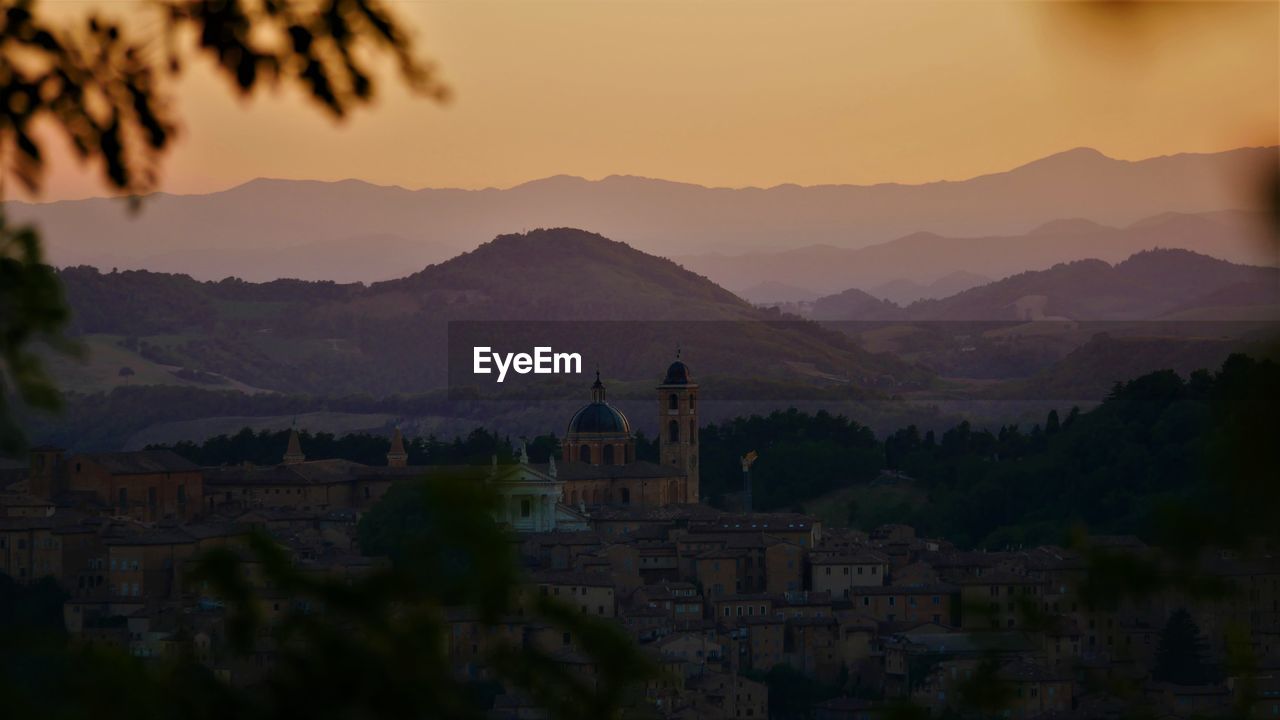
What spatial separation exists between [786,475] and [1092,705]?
98.8 feet

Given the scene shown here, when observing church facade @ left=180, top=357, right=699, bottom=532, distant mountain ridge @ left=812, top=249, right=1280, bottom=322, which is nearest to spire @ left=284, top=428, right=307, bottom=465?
church facade @ left=180, top=357, right=699, bottom=532

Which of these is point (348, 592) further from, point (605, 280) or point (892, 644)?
point (605, 280)

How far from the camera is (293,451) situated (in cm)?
7031

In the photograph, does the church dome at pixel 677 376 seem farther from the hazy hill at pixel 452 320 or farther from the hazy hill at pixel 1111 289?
the hazy hill at pixel 1111 289

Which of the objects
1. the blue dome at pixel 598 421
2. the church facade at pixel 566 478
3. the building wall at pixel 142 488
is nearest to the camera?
the church facade at pixel 566 478

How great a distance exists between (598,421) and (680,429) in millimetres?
2168

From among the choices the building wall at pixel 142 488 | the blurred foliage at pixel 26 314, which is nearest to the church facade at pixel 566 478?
the building wall at pixel 142 488

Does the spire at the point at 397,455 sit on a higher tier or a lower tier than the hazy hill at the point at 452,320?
lower

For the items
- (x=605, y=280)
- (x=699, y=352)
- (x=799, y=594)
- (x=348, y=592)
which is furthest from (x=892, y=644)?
(x=605, y=280)

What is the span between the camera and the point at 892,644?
42.2 m

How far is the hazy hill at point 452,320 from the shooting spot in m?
136

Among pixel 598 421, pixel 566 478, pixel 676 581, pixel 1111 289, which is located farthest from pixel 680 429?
pixel 1111 289

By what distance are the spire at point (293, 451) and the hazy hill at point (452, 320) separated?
55.9 meters

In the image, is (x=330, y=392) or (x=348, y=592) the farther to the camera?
(x=330, y=392)
